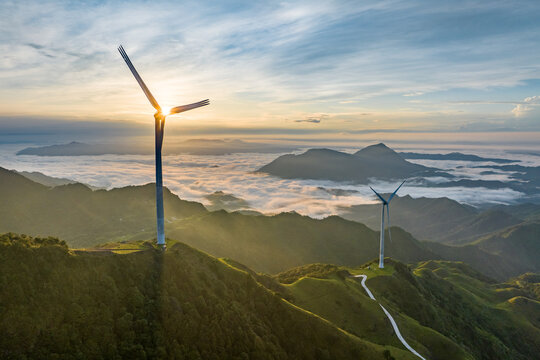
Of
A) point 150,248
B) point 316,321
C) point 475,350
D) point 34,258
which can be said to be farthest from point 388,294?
point 34,258

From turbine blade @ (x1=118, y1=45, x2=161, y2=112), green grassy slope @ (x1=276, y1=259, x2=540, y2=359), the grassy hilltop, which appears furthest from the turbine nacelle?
green grassy slope @ (x1=276, y1=259, x2=540, y2=359)

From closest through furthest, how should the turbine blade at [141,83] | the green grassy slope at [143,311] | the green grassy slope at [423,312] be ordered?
the green grassy slope at [143,311], the turbine blade at [141,83], the green grassy slope at [423,312]

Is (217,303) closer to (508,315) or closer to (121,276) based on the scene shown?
(121,276)

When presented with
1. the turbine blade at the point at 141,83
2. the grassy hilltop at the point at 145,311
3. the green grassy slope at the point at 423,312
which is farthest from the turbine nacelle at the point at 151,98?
the green grassy slope at the point at 423,312

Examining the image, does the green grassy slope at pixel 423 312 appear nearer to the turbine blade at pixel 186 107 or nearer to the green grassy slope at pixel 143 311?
the green grassy slope at pixel 143 311

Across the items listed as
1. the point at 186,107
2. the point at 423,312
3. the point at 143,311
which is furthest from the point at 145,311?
the point at 423,312

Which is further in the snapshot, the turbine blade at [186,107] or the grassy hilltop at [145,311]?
the turbine blade at [186,107]

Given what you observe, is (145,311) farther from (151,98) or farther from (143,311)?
(151,98)
